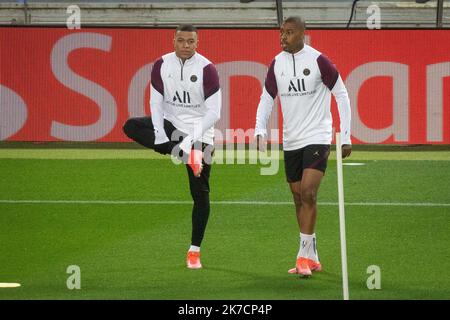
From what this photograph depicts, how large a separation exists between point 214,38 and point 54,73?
11.7ft

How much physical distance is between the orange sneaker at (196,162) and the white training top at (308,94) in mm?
816

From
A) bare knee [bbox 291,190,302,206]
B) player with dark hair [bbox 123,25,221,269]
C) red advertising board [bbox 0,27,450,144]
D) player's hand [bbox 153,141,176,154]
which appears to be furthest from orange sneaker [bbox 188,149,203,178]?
red advertising board [bbox 0,27,450,144]

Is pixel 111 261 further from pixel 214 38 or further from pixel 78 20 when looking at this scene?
pixel 78 20

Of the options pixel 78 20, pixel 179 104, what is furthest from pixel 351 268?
pixel 78 20

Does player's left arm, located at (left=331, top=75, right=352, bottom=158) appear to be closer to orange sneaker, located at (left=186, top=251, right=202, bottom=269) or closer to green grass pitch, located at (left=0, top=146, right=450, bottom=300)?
green grass pitch, located at (left=0, top=146, right=450, bottom=300)

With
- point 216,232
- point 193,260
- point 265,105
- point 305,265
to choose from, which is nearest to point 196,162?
point 265,105

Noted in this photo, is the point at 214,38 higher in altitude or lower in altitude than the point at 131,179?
higher

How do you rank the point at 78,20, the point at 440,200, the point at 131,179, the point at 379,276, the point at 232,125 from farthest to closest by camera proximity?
the point at 78,20 < the point at 232,125 < the point at 131,179 < the point at 440,200 < the point at 379,276

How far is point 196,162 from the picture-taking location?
34.6 ft

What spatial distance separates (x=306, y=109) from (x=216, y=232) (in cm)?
304

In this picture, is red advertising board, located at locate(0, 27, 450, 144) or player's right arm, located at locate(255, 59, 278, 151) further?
red advertising board, located at locate(0, 27, 450, 144)

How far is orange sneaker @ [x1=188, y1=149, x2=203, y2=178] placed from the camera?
34.4 ft

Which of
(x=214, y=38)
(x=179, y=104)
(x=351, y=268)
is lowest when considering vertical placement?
(x=351, y=268)

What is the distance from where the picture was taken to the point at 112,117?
82.7ft
